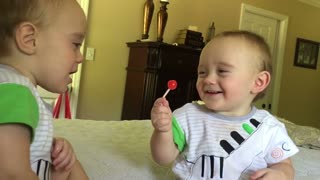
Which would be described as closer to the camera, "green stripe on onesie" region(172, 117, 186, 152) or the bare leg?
the bare leg

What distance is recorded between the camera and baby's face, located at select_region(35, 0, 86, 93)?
2.40 ft

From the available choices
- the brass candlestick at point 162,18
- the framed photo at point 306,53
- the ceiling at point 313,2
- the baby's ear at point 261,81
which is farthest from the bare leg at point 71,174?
the ceiling at point 313,2

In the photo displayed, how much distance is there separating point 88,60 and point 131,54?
45 centimetres

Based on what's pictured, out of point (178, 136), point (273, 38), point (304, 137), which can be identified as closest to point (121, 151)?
point (178, 136)

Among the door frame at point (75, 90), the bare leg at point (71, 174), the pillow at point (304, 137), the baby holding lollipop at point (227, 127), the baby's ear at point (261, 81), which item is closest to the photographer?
the bare leg at point (71, 174)

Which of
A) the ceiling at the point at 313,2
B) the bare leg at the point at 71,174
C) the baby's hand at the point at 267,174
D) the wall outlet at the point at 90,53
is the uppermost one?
the ceiling at the point at 313,2

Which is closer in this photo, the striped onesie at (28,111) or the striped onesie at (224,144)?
the striped onesie at (28,111)

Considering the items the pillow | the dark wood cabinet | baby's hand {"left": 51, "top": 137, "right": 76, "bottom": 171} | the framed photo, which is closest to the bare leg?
baby's hand {"left": 51, "top": 137, "right": 76, "bottom": 171}

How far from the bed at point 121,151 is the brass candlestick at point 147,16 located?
2.13 metres

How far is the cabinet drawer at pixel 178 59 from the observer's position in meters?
3.67

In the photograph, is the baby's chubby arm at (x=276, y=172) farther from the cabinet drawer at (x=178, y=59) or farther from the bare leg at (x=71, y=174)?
the cabinet drawer at (x=178, y=59)

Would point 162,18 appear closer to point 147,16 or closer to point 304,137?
point 147,16

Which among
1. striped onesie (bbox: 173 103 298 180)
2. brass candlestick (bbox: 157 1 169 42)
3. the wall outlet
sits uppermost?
brass candlestick (bbox: 157 1 169 42)

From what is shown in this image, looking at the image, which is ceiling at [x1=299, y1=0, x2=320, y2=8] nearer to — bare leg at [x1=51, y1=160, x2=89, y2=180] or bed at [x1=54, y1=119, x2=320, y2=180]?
bed at [x1=54, y1=119, x2=320, y2=180]
